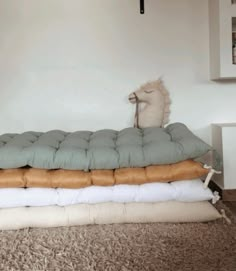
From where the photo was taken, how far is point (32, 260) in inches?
46.6

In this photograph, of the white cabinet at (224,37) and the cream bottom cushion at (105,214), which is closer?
the cream bottom cushion at (105,214)

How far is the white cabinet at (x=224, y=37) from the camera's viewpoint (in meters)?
2.04

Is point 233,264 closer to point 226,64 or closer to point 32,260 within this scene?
point 32,260

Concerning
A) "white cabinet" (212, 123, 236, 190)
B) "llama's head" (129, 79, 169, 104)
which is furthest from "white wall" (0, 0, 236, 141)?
"white cabinet" (212, 123, 236, 190)

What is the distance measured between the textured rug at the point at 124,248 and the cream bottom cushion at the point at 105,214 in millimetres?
28

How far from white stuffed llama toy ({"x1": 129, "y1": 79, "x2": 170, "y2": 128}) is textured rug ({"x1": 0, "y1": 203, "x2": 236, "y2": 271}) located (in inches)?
36.6

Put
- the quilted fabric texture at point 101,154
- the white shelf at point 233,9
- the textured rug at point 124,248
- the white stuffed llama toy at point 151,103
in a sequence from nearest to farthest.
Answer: the textured rug at point 124,248 → the quilted fabric texture at point 101,154 → the white shelf at point 233,9 → the white stuffed llama toy at point 151,103

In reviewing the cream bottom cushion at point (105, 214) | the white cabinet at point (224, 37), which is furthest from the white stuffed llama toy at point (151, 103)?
the cream bottom cushion at point (105, 214)

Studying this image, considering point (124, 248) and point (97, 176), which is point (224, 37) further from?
point (124, 248)

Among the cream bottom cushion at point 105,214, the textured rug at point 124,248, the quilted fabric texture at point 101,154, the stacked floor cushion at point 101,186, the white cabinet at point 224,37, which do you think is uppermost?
the white cabinet at point 224,37

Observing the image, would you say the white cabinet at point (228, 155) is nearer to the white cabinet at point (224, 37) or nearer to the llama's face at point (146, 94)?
the white cabinet at point (224, 37)

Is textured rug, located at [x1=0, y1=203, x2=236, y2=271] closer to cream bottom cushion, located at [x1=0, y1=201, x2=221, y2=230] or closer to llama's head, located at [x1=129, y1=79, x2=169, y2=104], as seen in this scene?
cream bottom cushion, located at [x1=0, y1=201, x2=221, y2=230]

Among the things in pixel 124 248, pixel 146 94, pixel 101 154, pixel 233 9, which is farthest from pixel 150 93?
pixel 124 248

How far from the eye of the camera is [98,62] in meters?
2.31
